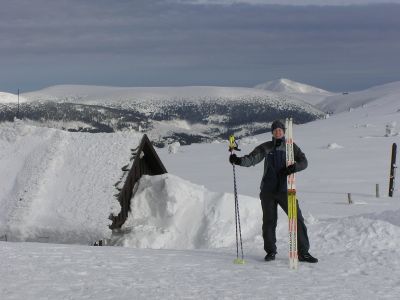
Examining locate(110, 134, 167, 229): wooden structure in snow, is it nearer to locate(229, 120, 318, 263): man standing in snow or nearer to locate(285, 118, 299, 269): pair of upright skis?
locate(229, 120, 318, 263): man standing in snow

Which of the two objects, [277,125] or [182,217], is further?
[182,217]

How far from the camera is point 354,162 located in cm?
4766

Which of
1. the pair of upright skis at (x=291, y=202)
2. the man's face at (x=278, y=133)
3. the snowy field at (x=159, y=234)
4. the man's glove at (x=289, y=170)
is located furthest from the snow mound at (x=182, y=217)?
the man's glove at (x=289, y=170)

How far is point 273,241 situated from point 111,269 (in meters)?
2.64

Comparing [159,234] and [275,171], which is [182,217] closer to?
[159,234]

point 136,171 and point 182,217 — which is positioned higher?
point 136,171

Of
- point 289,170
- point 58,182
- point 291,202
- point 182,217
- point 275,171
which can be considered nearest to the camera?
point 289,170

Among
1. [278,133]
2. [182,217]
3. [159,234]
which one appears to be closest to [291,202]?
[278,133]

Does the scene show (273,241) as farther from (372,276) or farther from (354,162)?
(354,162)

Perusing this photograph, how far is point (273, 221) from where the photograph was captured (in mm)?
9797

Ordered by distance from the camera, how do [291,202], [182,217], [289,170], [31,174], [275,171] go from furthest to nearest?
1. [31,174]
2. [182,217]
3. [275,171]
4. [291,202]
5. [289,170]

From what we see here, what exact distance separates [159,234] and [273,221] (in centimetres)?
845

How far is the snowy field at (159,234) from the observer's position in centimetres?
802

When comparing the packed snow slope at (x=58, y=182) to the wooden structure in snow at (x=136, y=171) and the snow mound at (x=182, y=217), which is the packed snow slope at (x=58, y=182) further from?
the snow mound at (x=182, y=217)
